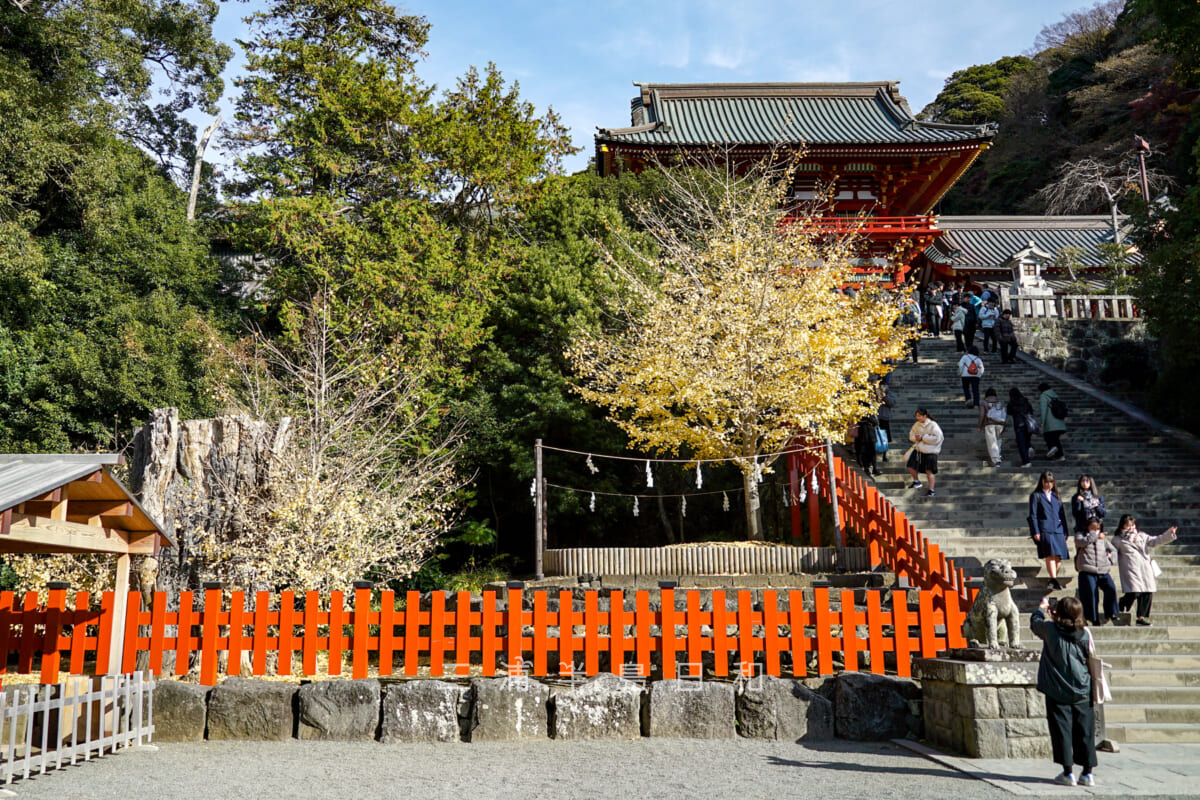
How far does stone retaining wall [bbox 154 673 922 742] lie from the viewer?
22.8 feet

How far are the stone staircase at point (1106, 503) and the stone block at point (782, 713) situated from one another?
2389mm

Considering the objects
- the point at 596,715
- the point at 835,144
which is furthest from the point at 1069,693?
the point at 835,144

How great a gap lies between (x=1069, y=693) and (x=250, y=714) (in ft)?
20.4

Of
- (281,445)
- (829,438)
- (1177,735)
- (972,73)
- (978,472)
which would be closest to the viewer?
(1177,735)

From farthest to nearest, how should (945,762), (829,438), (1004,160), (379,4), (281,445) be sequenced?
(1004,160)
(379,4)
(829,438)
(281,445)
(945,762)

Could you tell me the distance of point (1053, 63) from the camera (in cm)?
4225

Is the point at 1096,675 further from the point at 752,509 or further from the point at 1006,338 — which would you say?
the point at 1006,338

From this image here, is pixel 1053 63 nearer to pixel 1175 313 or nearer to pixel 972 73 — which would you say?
pixel 972 73

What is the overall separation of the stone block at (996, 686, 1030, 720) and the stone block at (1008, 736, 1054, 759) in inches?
6.5

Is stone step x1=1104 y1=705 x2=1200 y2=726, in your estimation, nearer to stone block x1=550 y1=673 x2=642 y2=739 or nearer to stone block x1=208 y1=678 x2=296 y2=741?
stone block x1=550 y1=673 x2=642 y2=739

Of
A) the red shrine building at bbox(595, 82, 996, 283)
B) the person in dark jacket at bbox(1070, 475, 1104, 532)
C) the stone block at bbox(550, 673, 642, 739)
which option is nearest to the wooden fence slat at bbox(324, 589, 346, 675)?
the stone block at bbox(550, 673, 642, 739)

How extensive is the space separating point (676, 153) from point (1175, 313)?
42.7 ft

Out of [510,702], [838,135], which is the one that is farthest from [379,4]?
[510,702]

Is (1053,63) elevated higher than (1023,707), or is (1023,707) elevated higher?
(1053,63)
